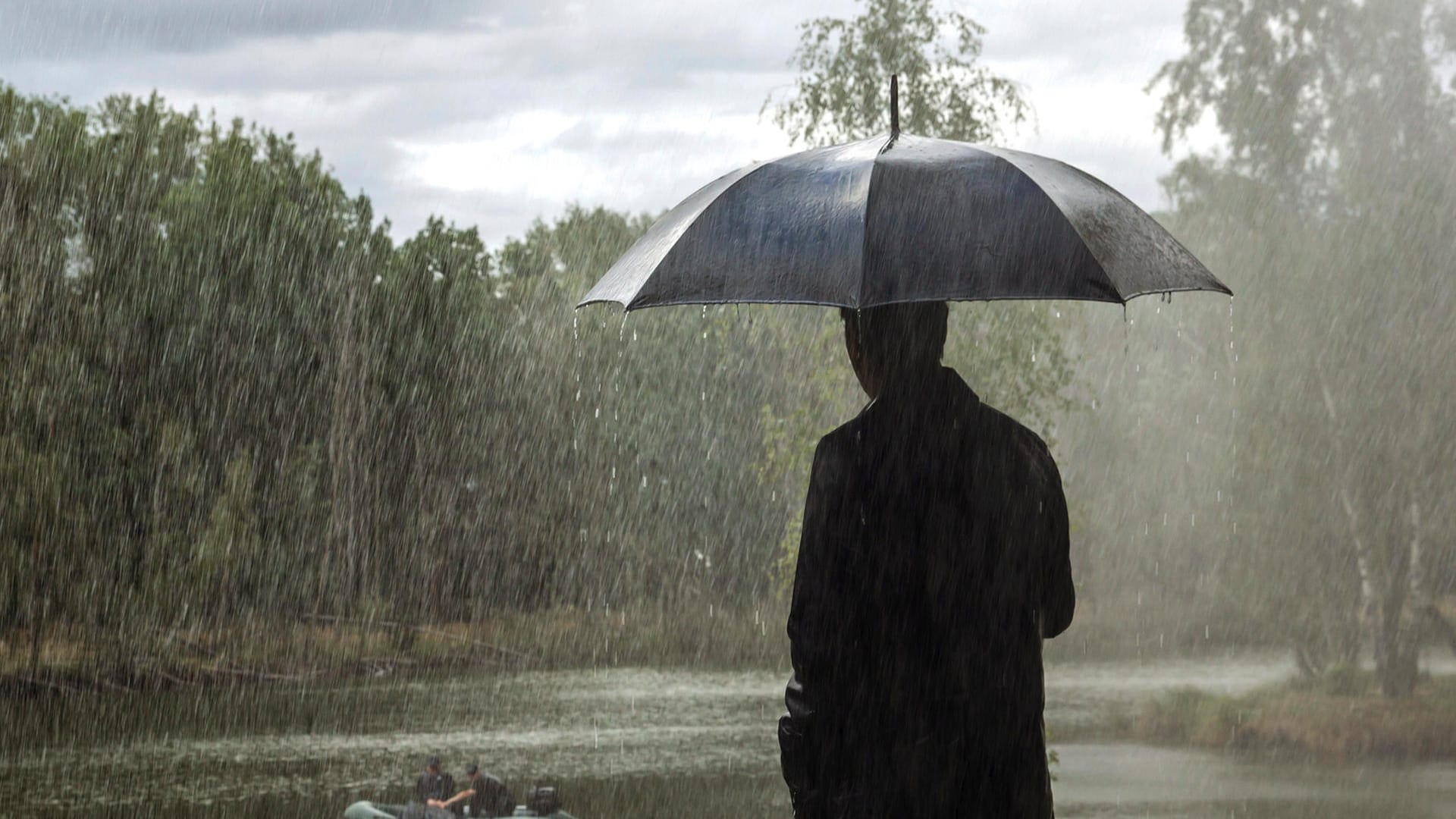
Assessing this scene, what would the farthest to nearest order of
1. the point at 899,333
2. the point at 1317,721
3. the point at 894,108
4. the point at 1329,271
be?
the point at 1317,721 → the point at 1329,271 → the point at 894,108 → the point at 899,333

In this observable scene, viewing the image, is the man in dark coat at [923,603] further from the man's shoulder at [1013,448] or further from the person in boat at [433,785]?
the person in boat at [433,785]

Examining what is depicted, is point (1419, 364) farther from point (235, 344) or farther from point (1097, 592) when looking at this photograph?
point (235, 344)

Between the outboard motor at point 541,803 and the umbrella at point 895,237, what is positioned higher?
the umbrella at point 895,237

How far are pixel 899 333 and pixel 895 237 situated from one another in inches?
7.5

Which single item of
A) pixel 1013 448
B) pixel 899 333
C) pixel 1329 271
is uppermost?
pixel 1329 271

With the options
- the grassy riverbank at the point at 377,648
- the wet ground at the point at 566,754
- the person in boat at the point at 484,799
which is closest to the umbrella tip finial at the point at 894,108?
the person in boat at the point at 484,799

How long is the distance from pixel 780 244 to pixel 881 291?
0.25m

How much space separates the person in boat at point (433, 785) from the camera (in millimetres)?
11703

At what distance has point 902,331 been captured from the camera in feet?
7.54

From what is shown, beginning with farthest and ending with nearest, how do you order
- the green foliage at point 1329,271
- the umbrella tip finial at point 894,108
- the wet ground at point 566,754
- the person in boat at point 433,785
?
the green foliage at point 1329,271 → the wet ground at point 566,754 → the person in boat at point 433,785 → the umbrella tip finial at point 894,108

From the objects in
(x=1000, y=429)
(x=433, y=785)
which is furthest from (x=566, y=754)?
(x=1000, y=429)

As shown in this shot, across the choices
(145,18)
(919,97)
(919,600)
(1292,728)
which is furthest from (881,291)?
(145,18)

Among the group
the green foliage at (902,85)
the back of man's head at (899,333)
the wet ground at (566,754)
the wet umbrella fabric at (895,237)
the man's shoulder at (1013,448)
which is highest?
the green foliage at (902,85)

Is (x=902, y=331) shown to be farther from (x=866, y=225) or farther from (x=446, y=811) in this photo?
(x=446, y=811)
